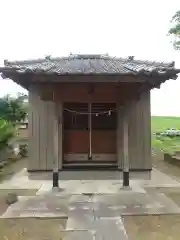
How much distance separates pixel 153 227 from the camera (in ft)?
15.9

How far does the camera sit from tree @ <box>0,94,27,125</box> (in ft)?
52.0

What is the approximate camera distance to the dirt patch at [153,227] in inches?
175

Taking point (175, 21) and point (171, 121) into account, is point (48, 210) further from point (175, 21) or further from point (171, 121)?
point (171, 121)

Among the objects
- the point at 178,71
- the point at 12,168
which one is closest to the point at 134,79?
the point at 178,71

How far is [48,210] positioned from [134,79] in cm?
326

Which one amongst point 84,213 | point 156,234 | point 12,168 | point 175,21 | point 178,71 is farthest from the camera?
point 175,21

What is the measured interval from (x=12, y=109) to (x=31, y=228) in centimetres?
1189

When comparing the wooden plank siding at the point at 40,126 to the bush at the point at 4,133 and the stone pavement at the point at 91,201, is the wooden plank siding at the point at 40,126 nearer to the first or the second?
the stone pavement at the point at 91,201

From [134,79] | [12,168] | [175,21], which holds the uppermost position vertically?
[175,21]

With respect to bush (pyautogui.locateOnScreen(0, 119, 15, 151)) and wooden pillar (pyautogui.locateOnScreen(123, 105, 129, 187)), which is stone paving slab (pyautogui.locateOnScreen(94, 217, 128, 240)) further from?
bush (pyautogui.locateOnScreen(0, 119, 15, 151))

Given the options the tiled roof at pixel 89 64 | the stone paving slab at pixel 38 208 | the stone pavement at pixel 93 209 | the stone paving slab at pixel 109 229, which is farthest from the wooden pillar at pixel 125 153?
the stone paving slab at pixel 109 229

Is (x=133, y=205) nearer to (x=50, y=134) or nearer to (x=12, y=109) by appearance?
(x=50, y=134)

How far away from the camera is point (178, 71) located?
642cm

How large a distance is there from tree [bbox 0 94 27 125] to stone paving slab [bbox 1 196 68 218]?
9.73 metres
